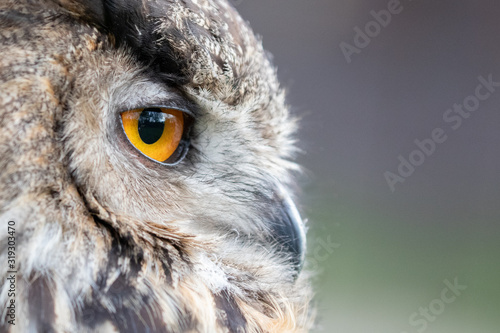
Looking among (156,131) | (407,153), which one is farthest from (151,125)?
(407,153)

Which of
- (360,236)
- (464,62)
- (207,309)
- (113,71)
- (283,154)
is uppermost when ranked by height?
(464,62)

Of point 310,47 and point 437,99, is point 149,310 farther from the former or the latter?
point 437,99

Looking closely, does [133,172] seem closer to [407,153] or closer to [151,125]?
[151,125]

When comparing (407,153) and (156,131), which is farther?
(407,153)

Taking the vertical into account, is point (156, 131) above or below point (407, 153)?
below

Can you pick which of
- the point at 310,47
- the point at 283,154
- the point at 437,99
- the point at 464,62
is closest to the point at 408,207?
the point at 437,99

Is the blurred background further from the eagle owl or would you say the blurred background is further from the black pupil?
the black pupil
